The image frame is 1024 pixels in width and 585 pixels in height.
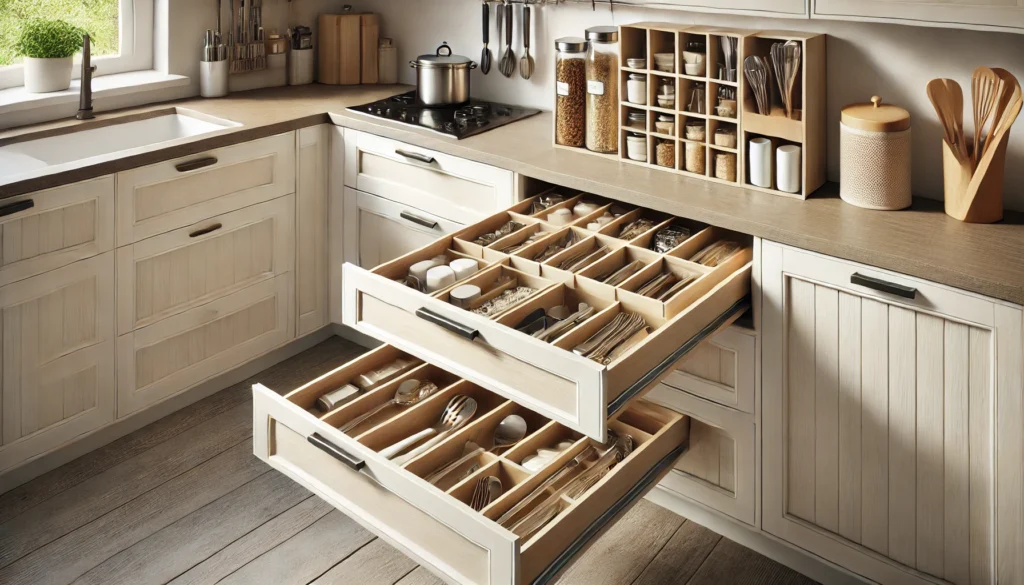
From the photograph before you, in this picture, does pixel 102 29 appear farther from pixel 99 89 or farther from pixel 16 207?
pixel 16 207

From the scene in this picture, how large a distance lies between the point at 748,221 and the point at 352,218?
1.49m

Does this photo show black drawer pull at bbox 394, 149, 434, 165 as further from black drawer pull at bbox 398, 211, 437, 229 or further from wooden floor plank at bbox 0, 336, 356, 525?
wooden floor plank at bbox 0, 336, 356, 525

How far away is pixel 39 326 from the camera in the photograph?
2439mm

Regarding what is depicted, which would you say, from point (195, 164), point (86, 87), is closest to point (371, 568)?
point (195, 164)

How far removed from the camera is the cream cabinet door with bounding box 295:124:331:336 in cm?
303

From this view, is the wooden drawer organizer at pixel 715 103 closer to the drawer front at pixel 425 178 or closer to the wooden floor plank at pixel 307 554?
the drawer front at pixel 425 178

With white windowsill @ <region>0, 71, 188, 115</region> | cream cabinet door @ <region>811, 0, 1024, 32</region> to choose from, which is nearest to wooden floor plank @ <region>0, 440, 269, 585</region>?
white windowsill @ <region>0, 71, 188, 115</region>

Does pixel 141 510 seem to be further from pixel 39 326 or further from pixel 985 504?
pixel 985 504

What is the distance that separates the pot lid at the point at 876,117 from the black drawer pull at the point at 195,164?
1771 millimetres

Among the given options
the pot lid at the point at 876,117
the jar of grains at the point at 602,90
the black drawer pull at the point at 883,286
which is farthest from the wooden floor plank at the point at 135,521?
the pot lid at the point at 876,117

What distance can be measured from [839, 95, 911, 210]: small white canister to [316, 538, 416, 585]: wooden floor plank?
1361 millimetres

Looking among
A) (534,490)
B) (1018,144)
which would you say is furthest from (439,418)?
(1018,144)

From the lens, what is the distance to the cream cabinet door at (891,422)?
5.94ft

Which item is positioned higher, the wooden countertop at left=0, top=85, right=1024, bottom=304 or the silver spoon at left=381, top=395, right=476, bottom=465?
the wooden countertop at left=0, top=85, right=1024, bottom=304
